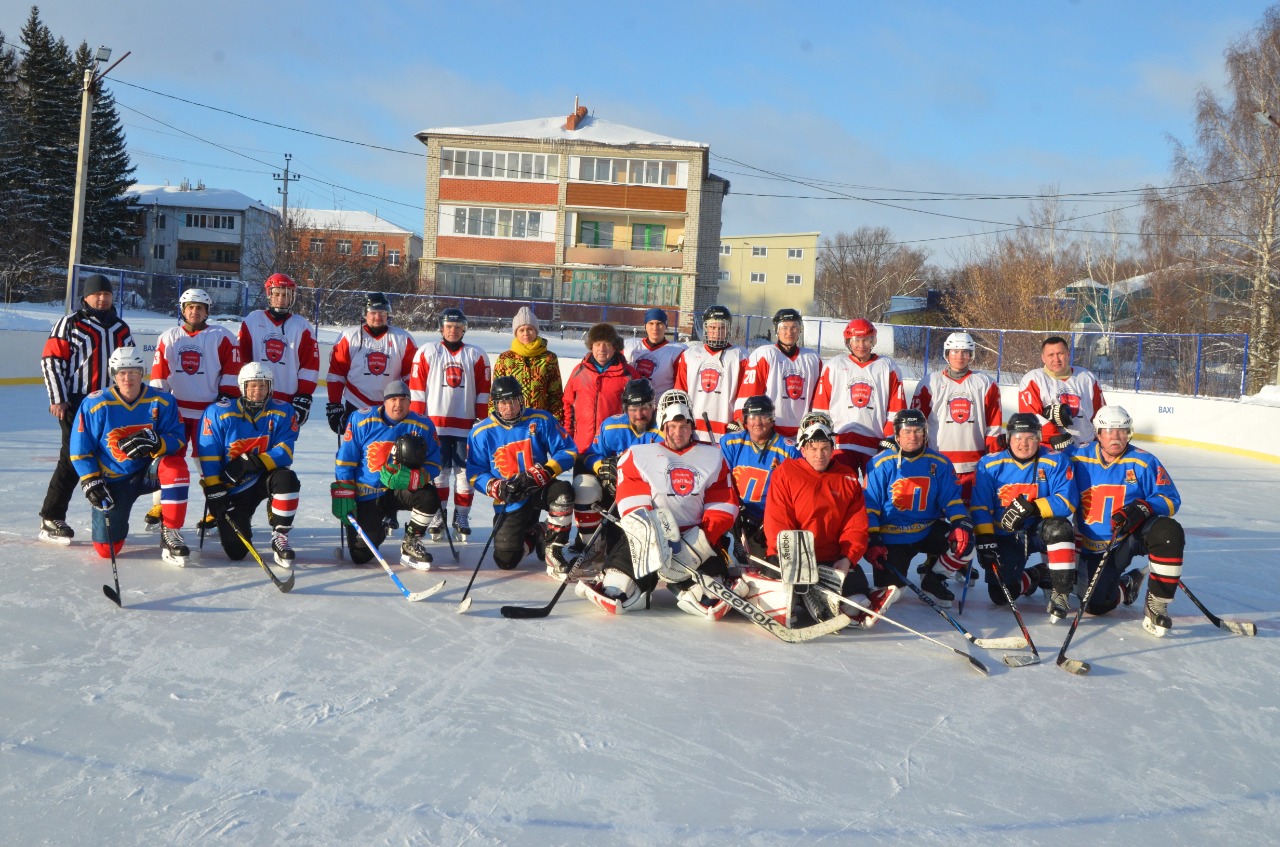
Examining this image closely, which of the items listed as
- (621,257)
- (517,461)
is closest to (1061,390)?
(517,461)

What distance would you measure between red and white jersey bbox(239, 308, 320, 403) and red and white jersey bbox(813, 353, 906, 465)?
264cm

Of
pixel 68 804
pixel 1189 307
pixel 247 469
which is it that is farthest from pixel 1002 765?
pixel 1189 307

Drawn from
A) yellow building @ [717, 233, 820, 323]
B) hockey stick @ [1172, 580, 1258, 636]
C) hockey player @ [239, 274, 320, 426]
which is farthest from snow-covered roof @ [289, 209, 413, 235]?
hockey stick @ [1172, 580, 1258, 636]

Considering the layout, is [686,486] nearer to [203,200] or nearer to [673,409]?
[673,409]

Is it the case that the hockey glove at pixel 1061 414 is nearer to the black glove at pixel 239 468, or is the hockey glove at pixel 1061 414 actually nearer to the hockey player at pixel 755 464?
the hockey player at pixel 755 464

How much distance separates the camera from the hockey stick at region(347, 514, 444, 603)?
386cm

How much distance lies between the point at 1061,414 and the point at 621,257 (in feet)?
85.5

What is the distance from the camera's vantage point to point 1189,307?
20547 mm

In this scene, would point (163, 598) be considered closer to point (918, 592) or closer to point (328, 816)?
point (328, 816)

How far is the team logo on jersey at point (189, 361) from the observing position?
4.79m

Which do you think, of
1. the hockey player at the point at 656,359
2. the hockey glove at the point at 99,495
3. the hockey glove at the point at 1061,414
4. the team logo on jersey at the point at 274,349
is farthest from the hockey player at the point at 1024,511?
the hockey glove at the point at 99,495

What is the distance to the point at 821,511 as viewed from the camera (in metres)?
3.78

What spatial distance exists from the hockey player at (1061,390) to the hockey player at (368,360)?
3.23 metres

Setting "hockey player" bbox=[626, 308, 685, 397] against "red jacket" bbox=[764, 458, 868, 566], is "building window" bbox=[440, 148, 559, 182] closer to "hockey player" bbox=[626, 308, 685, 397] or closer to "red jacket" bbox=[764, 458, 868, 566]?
"hockey player" bbox=[626, 308, 685, 397]
